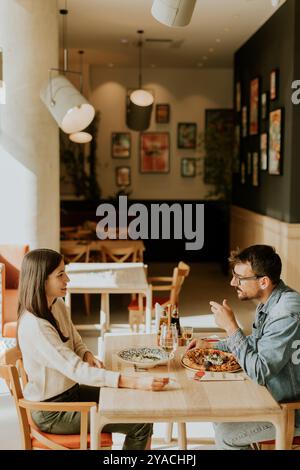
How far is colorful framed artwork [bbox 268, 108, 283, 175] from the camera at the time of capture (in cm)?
741

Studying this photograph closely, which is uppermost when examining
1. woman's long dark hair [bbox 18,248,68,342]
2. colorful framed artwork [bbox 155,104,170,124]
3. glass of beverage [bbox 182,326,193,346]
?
colorful framed artwork [bbox 155,104,170,124]

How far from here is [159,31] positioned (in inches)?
354

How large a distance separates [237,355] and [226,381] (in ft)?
0.42

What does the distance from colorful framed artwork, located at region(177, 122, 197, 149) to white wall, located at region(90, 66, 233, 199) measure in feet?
0.28

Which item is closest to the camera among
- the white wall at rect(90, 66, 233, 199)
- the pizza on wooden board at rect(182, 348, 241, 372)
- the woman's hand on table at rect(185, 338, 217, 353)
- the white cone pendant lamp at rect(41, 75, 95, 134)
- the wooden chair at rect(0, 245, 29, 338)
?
the pizza on wooden board at rect(182, 348, 241, 372)

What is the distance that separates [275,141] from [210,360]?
5.16 metres

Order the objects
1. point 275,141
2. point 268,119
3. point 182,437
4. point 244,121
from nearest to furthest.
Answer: point 182,437 → point 275,141 → point 268,119 → point 244,121

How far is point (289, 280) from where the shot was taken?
23.4 ft

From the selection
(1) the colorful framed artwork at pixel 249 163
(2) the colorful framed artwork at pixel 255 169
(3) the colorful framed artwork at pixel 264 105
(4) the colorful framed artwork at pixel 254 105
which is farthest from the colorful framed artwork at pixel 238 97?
(3) the colorful framed artwork at pixel 264 105

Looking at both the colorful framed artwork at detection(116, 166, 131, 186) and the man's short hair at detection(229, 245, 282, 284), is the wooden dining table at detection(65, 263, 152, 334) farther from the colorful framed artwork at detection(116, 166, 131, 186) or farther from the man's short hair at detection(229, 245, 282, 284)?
the colorful framed artwork at detection(116, 166, 131, 186)

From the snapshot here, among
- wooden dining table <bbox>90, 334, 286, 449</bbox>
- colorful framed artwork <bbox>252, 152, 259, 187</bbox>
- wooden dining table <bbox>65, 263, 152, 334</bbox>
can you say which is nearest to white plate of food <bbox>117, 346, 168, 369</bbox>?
wooden dining table <bbox>90, 334, 286, 449</bbox>

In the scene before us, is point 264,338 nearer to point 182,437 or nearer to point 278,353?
point 278,353

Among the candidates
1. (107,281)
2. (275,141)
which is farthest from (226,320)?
(275,141)

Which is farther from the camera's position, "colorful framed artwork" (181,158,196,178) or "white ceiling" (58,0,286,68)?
"colorful framed artwork" (181,158,196,178)
